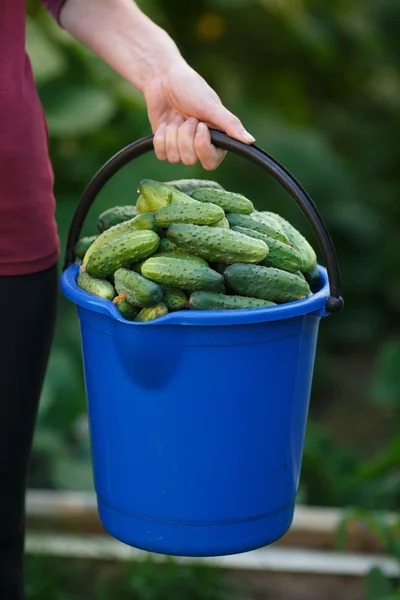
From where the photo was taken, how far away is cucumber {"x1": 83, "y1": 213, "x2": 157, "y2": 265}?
1.94 m

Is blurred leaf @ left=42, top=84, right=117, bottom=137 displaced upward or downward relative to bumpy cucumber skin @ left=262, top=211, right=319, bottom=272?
downward

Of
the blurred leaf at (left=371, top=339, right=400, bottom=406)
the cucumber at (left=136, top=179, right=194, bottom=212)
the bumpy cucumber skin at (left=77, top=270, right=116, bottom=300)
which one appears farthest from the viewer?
the blurred leaf at (left=371, top=339, right=400, bottom=406)

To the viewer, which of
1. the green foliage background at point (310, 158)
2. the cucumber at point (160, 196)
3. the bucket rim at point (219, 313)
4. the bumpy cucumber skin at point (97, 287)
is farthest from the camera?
the green foliage background at point (310, 158)

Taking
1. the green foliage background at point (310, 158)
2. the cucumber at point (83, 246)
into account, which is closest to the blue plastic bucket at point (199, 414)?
the cucumber at point (83, 246)

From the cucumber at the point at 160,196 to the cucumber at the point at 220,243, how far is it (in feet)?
0.41

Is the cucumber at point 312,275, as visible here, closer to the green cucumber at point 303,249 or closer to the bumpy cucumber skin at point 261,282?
the green cucumber at point 303,249

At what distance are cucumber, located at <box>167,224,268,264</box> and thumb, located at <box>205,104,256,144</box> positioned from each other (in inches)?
7.0

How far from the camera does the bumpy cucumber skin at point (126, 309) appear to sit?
185cm

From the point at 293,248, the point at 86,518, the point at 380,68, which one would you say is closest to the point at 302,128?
the point at 380,68

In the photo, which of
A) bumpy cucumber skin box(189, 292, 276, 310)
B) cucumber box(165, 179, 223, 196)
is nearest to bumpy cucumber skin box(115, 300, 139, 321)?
bumpy cucumber skin box(189, 292, 276, 310)

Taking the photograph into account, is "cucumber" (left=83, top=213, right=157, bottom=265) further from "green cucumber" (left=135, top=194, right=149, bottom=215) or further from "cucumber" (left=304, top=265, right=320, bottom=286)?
"cucumber" (left=304, top=265, right=320, bottom=286)

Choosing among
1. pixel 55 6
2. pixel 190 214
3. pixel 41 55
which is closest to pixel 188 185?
pixel 190 214

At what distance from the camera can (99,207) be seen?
4.62 m

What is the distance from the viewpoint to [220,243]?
1.86 meters
